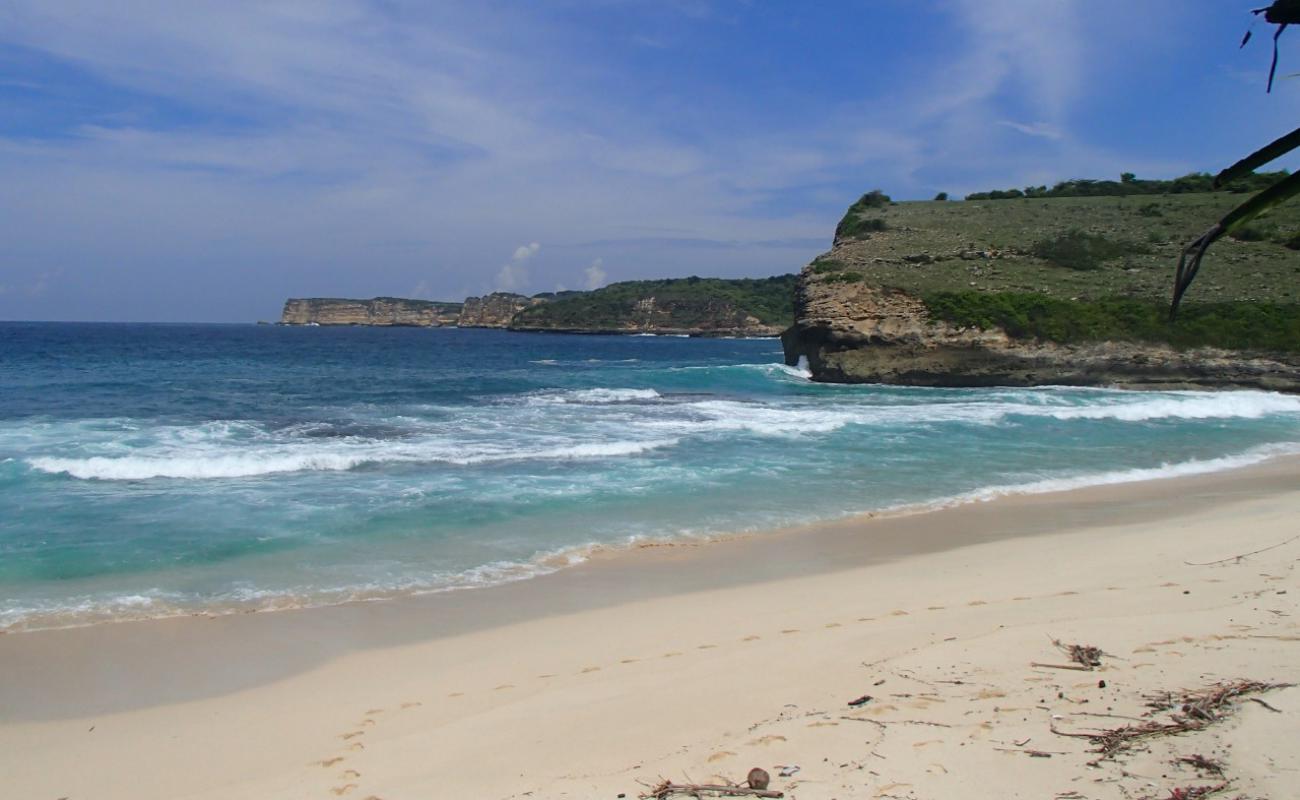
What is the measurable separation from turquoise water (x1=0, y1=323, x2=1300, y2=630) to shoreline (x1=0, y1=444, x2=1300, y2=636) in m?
0.06

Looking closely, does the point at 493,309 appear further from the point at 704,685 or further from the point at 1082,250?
the point at 704,685

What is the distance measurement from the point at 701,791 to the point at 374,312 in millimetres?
186152

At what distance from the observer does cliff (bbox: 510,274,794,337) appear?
116m

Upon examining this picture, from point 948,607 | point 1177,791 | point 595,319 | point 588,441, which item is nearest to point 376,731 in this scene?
point 1177,791

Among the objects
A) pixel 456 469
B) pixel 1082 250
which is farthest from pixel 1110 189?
pixel 456 469

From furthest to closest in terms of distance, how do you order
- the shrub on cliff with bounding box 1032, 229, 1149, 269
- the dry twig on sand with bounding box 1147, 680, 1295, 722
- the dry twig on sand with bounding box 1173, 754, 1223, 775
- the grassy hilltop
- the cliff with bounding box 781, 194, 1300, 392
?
1. the shrub on cliff with bounding box 1032, 229, 1149, 269
2. the grassy hilltop
3. the cliff with bounding box 781, 194, 1300, 392
4. the dry twig on sand with bounding box 1147, 680, 1295, 722
5. the dry twig on sand with bounding box 1173, 754, 1223, 775

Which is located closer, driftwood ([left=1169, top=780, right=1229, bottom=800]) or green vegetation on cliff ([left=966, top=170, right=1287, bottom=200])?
driftwood ([left=1169, top=780, right=1229, bottom=800])

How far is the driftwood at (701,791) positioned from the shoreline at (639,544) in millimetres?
4446

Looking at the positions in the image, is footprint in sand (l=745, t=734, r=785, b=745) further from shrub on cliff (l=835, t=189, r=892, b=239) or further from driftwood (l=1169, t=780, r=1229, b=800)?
shrub on cliff (l=835, t=189, r=892, b=239)

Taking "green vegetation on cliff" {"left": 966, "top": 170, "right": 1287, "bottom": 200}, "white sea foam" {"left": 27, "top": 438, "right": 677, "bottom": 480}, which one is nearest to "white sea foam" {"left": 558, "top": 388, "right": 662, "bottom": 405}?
"white sea foam" {"left": 27, "top": 438, "right": 677, "bottom": 480}

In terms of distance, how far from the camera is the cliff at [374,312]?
17550 centimetres

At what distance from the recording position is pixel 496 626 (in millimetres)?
6668

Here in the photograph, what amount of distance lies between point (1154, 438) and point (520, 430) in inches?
546

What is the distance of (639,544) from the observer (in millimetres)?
9273
